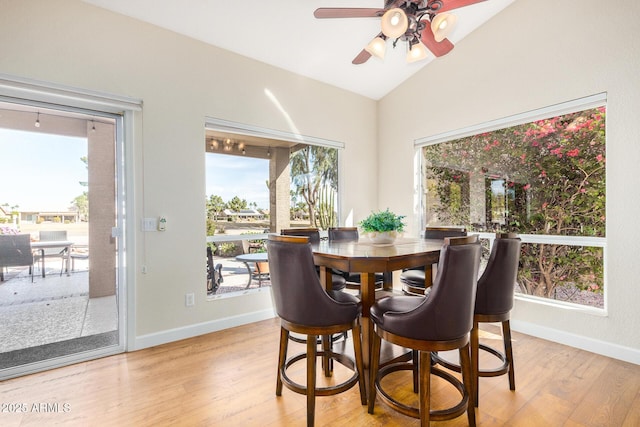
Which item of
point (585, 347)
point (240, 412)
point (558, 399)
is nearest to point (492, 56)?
point (585, 347)

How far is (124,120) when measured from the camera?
2.78 meters

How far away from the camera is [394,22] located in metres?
2.01

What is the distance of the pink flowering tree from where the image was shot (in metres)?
2.83

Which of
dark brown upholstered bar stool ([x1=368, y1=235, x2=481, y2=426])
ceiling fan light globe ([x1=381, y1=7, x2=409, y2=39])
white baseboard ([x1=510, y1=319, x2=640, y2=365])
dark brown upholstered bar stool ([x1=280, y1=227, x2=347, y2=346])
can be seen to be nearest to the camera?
dark brown upholstered bar stool ([x1=368, y1=235, x2=481, y2=426])

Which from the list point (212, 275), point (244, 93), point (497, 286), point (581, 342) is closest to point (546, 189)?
point (581, 342)

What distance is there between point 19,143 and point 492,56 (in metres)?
4.38

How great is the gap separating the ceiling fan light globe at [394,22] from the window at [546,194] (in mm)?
1979

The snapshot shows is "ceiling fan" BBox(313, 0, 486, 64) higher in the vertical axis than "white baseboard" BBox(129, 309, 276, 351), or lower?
higher

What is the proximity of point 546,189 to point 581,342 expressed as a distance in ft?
4.60

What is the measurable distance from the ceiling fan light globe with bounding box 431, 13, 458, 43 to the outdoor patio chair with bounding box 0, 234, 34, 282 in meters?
3.40

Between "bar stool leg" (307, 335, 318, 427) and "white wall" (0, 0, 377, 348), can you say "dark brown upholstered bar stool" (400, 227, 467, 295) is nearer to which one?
"bar stool leg" (307, 335, 318, 427)

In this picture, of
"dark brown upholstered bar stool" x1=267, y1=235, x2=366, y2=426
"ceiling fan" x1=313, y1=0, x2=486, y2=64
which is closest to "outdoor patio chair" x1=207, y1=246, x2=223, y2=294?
"dark brown upholstered bar stool" x1=267, y1=235, x2=366, y2=426

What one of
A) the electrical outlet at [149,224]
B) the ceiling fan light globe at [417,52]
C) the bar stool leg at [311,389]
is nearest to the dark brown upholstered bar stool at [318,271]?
the bar stool leg at [311,389]

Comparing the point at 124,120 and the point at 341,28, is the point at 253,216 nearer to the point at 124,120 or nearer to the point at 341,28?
the point at 124,120
